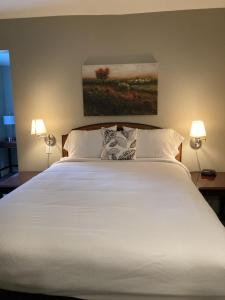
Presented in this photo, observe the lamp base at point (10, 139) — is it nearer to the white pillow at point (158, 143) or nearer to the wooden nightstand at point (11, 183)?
the wooden nightstand at point (11, 183)

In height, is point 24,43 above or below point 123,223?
above

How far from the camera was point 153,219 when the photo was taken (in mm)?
1373

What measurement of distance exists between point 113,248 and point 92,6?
2.71 metres

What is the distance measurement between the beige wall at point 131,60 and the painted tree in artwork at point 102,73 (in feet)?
0.40

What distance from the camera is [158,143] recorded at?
2859 millimetres

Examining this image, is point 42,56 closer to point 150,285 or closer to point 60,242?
point 60,242

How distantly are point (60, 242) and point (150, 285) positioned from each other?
459 millimetres

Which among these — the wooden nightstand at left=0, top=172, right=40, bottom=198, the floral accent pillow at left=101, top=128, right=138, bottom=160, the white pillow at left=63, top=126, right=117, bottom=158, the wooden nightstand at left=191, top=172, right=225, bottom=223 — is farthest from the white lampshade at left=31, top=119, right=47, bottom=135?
the wooden nightstand at left=191, top=172, right=225, bottom=223

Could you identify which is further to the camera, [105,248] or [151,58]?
[151,58]

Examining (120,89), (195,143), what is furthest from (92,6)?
(195,143)

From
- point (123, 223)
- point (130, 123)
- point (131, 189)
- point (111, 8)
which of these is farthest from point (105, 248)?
point (111, 8)

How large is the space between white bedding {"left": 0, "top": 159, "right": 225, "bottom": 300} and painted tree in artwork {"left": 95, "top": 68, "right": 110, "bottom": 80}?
1.89 m

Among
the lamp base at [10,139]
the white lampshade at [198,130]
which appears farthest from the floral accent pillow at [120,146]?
the lamp base at [10,139]

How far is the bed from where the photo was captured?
107 cm
